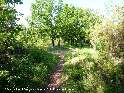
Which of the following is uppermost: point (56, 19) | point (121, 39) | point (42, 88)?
point (56, 19)

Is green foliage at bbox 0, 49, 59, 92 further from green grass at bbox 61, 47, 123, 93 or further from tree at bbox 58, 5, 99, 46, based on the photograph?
tree at bbox 58, 5, 99, 46

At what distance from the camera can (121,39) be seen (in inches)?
885

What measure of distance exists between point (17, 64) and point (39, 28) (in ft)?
125

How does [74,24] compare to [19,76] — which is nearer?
[19,76]

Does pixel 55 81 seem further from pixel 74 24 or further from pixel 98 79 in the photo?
pixel 74 24

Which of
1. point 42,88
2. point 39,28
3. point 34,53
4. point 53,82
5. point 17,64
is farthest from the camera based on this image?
point 39,28

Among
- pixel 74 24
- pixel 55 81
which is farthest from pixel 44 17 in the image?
pixel 55 81

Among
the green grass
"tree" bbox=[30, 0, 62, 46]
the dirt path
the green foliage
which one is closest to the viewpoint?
the green foliage

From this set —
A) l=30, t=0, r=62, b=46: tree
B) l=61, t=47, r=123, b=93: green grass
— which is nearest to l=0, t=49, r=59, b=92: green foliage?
l=61, t=47, r=123, b=93: green grass

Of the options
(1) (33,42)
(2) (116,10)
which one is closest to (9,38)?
(2) (116,10)

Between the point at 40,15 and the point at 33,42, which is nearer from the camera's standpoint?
the point at 33,42

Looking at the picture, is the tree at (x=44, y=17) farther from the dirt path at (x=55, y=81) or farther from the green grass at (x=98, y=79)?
the green grass at (x=98, y=79)

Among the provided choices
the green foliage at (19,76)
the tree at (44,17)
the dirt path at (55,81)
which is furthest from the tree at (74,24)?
the green foliage at (19,76)

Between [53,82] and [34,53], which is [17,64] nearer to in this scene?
[53,82]
